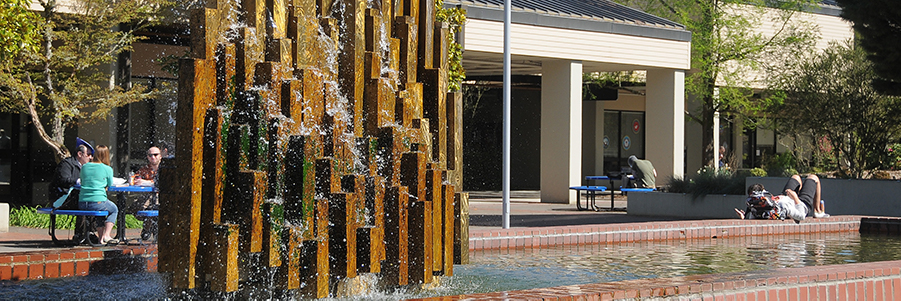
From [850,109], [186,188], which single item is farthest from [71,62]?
[850,109]

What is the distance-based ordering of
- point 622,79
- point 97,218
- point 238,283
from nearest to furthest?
1. point 238,283
2. point 97,218
3. point 622,79

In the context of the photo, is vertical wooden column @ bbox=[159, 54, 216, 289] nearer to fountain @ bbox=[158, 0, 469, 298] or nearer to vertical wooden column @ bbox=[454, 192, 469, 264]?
fountain @ bbox=[158, 0, 469, 298]

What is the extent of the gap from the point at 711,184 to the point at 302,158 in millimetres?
13648

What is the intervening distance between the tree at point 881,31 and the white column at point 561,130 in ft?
23.9

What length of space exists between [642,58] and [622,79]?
736 cm

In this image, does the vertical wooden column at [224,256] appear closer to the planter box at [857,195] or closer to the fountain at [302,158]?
the fountain at [302,158]

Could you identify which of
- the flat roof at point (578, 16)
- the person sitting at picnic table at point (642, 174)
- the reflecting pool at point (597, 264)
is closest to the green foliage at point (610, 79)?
the flat roof at point (578, 16)

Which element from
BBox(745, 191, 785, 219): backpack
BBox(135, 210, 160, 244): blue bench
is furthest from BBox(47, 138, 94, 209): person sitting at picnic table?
BBox(745, 191, 785, 219): backpack

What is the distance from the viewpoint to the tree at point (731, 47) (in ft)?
96.0

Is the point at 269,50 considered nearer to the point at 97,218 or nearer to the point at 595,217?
the point at 97,218

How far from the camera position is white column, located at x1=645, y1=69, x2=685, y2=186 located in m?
24.3

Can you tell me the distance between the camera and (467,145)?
1238 inches

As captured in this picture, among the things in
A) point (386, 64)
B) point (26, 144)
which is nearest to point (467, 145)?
point (26, 144)

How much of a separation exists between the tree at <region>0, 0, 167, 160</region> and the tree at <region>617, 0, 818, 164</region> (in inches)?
699
